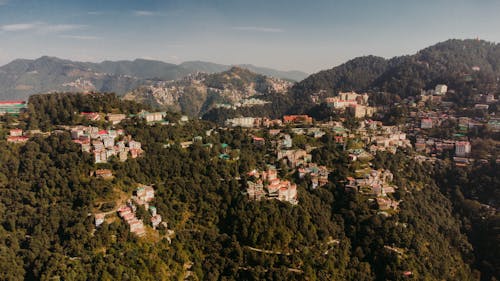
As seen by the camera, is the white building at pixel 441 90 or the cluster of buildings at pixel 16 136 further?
the white building at pixel 441 90

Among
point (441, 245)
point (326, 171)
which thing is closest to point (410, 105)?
point (326, 171)

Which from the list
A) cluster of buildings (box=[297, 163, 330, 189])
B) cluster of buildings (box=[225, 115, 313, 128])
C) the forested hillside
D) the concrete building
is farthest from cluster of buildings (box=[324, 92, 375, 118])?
cluster of buildings (box=[297, 163, 330, 189])

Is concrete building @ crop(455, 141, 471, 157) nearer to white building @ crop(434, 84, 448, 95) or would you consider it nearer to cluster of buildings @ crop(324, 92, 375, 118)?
cluster of buildings @ crop(324, 92, 375, 118)

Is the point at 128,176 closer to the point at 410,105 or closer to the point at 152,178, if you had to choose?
the point at 152,178

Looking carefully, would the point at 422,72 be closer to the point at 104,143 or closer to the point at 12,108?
the point at 104,143

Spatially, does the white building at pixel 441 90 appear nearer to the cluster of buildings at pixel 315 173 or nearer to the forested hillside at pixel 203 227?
the forested hillside at pixel 203 227

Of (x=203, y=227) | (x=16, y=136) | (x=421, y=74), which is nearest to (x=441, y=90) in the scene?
(x=421, y=74)

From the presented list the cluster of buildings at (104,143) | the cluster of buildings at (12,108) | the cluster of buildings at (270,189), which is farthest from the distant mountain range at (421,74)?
the cluster of buildings at (12,108)
